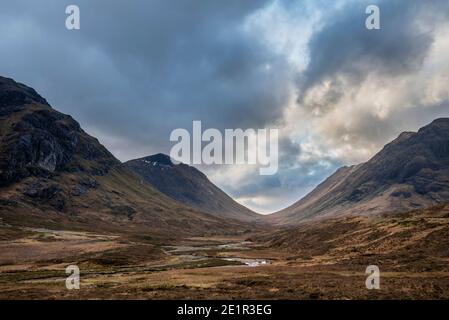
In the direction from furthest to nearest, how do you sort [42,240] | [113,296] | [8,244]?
[42,240]
[8,244]
[113,296]

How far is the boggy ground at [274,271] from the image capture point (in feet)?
144

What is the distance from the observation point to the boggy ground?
1724 inches

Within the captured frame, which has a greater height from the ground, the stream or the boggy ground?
the boggy ground

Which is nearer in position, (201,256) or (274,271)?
(274,271)

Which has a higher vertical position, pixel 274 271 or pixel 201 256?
pixel 274 271

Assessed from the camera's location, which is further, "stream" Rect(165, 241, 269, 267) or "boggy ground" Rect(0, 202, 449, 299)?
"stream" Rect(165, 241, 269, 267)

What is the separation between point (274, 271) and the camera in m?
68.1

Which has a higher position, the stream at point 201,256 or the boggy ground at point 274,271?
the boggy ground at point 274,271

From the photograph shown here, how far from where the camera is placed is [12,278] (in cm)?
6412

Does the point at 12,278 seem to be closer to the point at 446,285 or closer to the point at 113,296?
the point at 113,296
